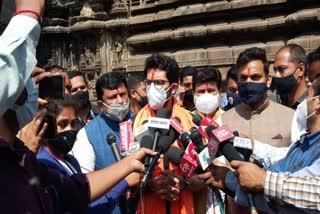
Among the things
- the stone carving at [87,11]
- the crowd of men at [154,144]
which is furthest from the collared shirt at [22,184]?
the stone carving at [87,11]

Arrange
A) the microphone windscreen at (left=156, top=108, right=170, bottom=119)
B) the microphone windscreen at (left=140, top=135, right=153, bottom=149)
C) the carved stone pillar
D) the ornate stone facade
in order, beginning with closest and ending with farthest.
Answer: the microphone windscreen at (left=140, top=135, right=153, bottom=149) < the microphone windscreen at (left=156, top=108, right=170, bottom=119) < the ornate stone facade < the carved stone pillar

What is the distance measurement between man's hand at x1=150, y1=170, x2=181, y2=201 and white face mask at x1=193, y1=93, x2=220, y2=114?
4.20ft

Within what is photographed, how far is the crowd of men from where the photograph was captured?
1679mm

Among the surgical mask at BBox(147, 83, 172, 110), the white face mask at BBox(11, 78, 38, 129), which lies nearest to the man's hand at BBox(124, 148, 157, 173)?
the white face mask at BBox(11, 78, 38, 129)

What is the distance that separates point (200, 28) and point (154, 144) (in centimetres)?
558

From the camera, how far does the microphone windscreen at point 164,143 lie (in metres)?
2.88

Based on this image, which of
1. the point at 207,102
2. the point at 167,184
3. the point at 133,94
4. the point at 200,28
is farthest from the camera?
the point at 200,28

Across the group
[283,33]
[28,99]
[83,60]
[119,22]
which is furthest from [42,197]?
[83,60]

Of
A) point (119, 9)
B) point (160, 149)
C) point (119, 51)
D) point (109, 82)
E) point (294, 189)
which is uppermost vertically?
point (119, 9)

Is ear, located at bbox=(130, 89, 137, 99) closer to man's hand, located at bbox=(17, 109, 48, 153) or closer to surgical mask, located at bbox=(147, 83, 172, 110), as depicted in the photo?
surgical mask, located at bbox=(147, 83, 172, 110)

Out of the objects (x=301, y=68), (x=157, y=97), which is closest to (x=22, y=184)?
(x=157, y=97)

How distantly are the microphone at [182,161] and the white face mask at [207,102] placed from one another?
119 centimetres

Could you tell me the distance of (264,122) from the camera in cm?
360

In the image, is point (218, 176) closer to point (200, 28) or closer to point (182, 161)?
point (182, 161)
